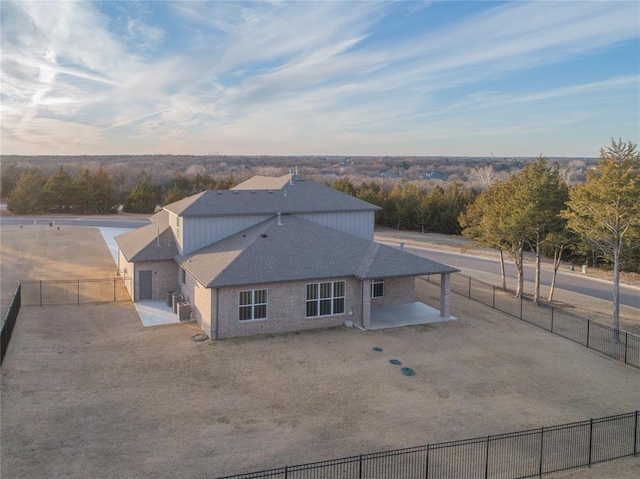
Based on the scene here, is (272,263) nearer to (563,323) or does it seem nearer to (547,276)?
(563,323)

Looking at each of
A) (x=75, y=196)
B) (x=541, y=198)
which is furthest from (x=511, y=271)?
(x=75, y=196)

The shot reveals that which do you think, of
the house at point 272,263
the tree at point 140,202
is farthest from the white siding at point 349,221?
the tree at point 140,202

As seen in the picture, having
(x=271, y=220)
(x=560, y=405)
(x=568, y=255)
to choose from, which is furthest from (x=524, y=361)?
(x=568, y=255)

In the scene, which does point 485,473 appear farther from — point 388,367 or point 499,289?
point 499,289

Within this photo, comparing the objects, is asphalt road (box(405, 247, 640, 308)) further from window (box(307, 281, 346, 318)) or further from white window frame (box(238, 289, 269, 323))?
white window frame (box(238, 289, 269, 323))

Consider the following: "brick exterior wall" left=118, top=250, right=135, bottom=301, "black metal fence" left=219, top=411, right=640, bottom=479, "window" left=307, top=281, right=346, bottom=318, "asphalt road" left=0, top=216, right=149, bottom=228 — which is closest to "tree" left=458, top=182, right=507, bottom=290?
"window" left=307, top=281, right=346, bottom=318

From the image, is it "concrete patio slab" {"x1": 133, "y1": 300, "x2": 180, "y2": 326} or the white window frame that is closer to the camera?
the white window frame
